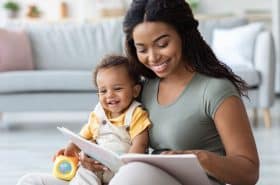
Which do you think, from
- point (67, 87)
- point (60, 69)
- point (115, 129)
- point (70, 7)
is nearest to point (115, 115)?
point (115, 129)

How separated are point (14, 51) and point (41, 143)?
1.10m

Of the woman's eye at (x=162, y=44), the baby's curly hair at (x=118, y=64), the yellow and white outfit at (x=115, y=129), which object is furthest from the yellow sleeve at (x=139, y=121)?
the woman's eye at (x=162, y=44)

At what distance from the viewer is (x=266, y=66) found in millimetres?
4605

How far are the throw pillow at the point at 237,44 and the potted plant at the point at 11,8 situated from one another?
116 inches

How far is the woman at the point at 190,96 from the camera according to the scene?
1.39 metres

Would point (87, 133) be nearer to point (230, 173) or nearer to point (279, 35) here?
point (230, 173)

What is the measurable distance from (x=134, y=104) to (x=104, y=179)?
22 centimetres

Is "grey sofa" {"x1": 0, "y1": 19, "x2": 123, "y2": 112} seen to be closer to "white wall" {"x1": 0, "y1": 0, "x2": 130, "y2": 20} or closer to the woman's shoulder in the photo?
"white wall" {"x1": 0, "y1": 0, "x2": 130, "y2": 20}

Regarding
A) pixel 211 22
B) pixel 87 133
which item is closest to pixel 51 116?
pixel 211 22

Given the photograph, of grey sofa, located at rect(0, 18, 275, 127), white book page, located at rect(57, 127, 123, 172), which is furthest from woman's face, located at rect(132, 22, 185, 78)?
grey sofa, located at rect(0, 18, 275, 127)

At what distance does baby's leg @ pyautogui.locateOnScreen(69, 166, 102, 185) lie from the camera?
157 centimetres

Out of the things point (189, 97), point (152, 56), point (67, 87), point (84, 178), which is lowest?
point (67, 87)

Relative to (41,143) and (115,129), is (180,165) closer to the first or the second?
(115,129)

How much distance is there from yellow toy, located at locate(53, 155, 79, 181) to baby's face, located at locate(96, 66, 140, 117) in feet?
0.62
